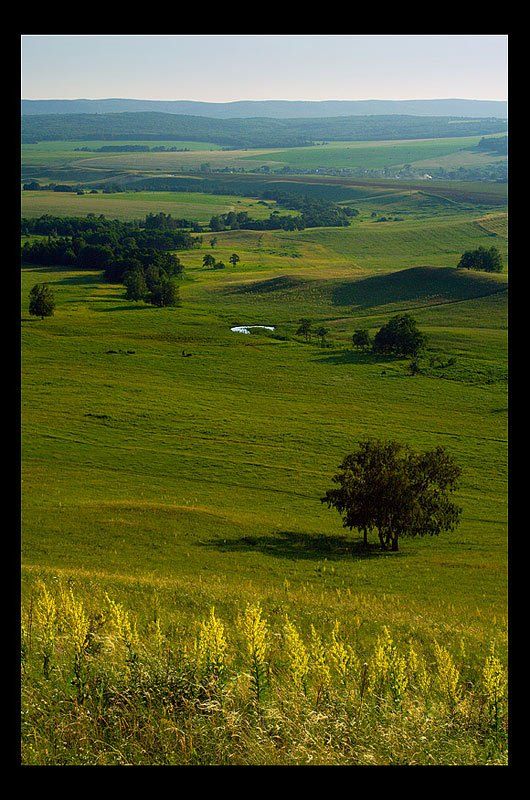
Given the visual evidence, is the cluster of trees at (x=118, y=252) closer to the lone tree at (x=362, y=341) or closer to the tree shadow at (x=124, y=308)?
the tree shadow at (x=124, y=308)

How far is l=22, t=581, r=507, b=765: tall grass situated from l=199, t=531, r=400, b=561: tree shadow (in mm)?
27496

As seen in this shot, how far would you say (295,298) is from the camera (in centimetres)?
11806

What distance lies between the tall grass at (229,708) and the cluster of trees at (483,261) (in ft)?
413

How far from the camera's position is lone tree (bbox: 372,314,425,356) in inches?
3287

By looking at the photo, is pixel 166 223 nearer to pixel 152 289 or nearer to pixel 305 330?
pixel 152 289

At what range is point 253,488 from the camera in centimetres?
4856

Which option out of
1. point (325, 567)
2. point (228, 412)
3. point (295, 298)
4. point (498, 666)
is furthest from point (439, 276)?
point (498, 666)

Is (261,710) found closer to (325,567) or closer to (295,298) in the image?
(325,567)

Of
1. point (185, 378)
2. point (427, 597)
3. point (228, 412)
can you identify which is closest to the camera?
point (427, 597)

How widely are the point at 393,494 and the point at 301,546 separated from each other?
5.16 m

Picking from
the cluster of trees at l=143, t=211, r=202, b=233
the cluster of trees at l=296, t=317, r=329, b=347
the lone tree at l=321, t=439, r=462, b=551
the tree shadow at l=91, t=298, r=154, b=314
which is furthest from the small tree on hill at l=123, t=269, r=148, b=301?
the lone tree at l=321, t=439, r=462, b=551

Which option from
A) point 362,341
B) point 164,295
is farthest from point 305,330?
point 164,295

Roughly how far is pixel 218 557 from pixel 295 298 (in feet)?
285

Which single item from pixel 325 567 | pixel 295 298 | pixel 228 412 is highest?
pixel 295 298
